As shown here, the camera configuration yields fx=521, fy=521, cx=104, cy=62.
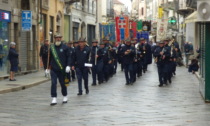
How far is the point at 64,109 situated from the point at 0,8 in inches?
498

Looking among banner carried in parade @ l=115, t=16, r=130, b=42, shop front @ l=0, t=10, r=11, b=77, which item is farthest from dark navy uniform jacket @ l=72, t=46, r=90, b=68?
banner carried in parade @ l=115, t=16, r=130, b=42

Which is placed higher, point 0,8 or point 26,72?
point 0,8

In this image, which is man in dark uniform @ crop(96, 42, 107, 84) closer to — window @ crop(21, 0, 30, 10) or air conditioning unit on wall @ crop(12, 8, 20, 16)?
air conditioning unit on wall @ crop(12, 8, 20, 16)

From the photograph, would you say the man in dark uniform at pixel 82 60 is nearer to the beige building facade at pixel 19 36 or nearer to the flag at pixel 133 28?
the beige building facade at pixel 19 36

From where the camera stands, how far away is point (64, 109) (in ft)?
39.5

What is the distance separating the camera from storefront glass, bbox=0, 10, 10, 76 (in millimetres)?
23750

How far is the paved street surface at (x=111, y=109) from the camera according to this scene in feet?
32.7

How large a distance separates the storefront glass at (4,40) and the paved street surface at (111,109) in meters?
7.55

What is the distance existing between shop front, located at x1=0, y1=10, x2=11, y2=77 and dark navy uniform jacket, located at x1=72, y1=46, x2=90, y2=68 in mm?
8294

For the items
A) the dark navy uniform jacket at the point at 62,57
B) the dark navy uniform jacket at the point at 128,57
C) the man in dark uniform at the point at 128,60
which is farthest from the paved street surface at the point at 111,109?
the dark navy uniform jacket at the point at 128,57

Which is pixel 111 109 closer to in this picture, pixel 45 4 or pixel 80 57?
pixel 80 57

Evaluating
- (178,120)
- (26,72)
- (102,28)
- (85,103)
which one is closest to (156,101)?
(85,103)

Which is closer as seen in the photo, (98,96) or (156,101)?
(156,101)

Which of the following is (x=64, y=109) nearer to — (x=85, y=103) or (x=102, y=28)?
(x=85, y=103)
